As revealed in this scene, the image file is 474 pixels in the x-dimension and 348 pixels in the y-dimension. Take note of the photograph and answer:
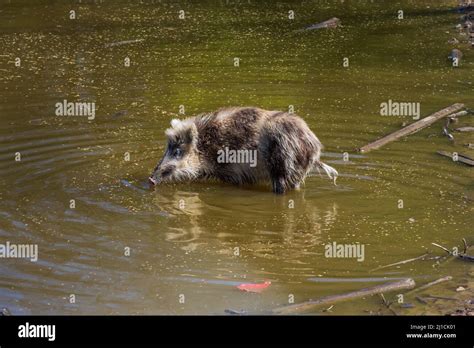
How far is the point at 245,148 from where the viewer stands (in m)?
13.5

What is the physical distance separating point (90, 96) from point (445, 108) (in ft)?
19.9

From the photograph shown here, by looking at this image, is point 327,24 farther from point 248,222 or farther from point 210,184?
point 248,222

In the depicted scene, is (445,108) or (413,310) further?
(445,108)

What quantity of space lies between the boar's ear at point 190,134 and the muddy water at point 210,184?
71cm

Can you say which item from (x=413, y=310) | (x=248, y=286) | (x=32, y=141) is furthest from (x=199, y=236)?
(x=32, y=141)

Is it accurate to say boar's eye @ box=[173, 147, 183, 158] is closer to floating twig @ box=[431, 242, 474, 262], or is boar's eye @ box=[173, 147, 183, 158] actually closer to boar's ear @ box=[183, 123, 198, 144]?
boar's ear @ box=[183, 123, 198, 144]

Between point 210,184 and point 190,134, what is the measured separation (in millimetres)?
775

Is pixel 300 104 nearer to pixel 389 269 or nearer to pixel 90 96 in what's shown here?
pixel 90 96

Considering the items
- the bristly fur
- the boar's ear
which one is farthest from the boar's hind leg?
the boar's ear

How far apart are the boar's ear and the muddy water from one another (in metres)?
0.71

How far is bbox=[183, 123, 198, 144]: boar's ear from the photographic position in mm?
13734

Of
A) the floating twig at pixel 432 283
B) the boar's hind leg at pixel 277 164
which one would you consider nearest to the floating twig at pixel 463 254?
the floating twig at pixel 432 283

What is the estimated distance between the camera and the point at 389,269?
1067 cm

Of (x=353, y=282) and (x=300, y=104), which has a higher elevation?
(x=300, y=104)
